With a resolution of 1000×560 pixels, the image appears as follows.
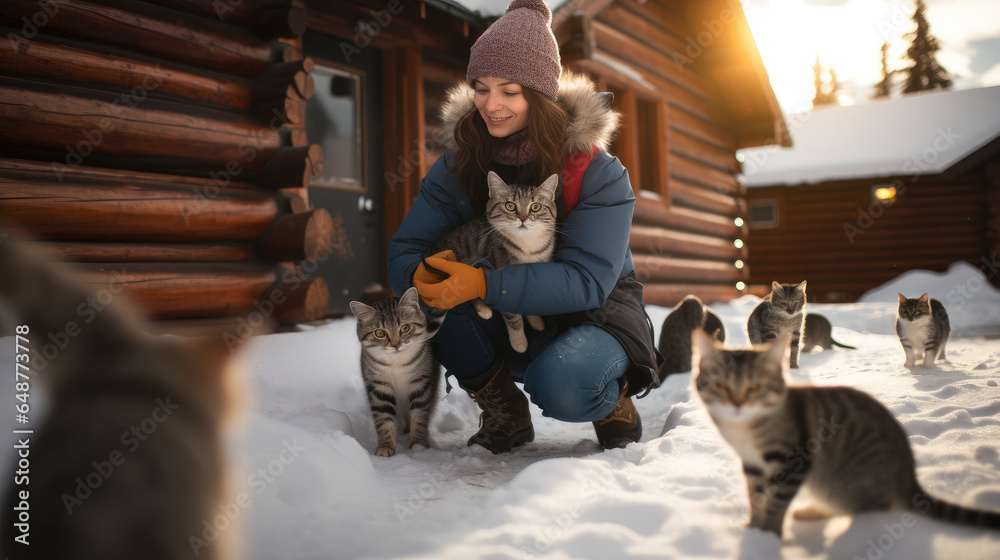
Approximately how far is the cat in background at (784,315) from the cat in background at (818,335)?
73 cm

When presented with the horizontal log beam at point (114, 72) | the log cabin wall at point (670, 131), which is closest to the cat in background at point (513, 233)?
the horizontal log beam at point (114, 72)

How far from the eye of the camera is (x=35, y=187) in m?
3.44

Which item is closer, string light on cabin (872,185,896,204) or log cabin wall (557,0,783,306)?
log cabin wall (557,0,783,306)

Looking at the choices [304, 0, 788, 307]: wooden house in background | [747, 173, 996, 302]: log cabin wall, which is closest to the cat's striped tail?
[304, 0, 788, 307]: wooden house in background

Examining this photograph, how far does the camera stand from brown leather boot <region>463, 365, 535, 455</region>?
10.6 feet

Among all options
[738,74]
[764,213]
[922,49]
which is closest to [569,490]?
[922,49]

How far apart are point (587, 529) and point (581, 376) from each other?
1.07 meters

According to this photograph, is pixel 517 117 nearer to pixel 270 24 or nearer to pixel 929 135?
pixel 270 24

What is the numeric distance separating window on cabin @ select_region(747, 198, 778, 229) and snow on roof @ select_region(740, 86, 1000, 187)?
93cm

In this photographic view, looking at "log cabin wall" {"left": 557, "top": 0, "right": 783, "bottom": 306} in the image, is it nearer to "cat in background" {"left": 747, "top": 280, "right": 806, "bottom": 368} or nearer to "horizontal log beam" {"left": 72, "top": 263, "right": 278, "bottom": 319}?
"cat in background" {"left": 747, "top": 280, "right": 806, "bottom": 368}

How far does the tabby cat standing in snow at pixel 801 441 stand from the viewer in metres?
1.52

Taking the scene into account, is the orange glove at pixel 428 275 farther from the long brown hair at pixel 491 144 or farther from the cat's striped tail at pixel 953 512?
the cat's striped tail at pixel 953 512

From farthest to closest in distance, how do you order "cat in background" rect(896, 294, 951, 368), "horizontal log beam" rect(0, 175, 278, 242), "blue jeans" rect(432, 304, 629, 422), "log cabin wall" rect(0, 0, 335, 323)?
"cat in background" rect(896, 294, 951, 368) → "log cabin wall" rect(0, 0, 335, 323) → "horizontal log beam" rect(0, 175, 278, 242) → "blue jeans" rect(432, 304, 629, 422)

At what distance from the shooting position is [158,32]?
4.09m
